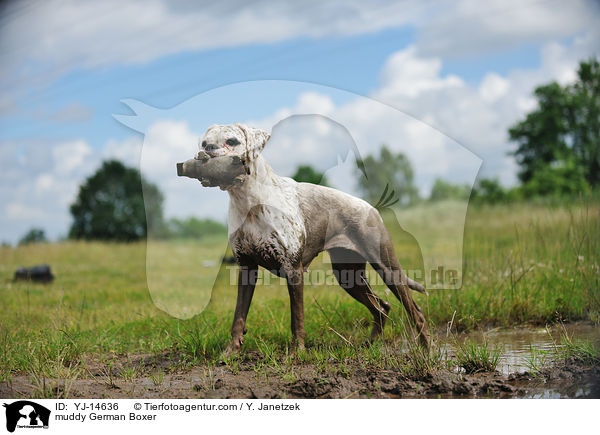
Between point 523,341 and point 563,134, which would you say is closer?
point 523,341

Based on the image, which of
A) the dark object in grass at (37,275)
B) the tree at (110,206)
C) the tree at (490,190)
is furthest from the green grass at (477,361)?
the tree at (490,190)

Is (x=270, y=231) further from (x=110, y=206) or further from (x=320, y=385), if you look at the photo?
(x=110, y=206)

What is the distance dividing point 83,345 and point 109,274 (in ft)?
21.9

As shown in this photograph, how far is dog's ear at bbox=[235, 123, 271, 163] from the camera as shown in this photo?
13.2 ft

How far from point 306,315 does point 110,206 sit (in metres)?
20.9

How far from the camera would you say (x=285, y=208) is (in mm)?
4312

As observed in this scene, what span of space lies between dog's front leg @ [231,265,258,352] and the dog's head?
97 cm

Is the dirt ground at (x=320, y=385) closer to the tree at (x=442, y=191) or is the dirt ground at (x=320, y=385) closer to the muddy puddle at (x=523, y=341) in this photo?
the muddy puddle at (x=523, y=341)

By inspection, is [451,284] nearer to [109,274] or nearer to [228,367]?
[228,367]

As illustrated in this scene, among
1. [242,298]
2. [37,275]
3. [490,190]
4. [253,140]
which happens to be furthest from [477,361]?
[490,190]
